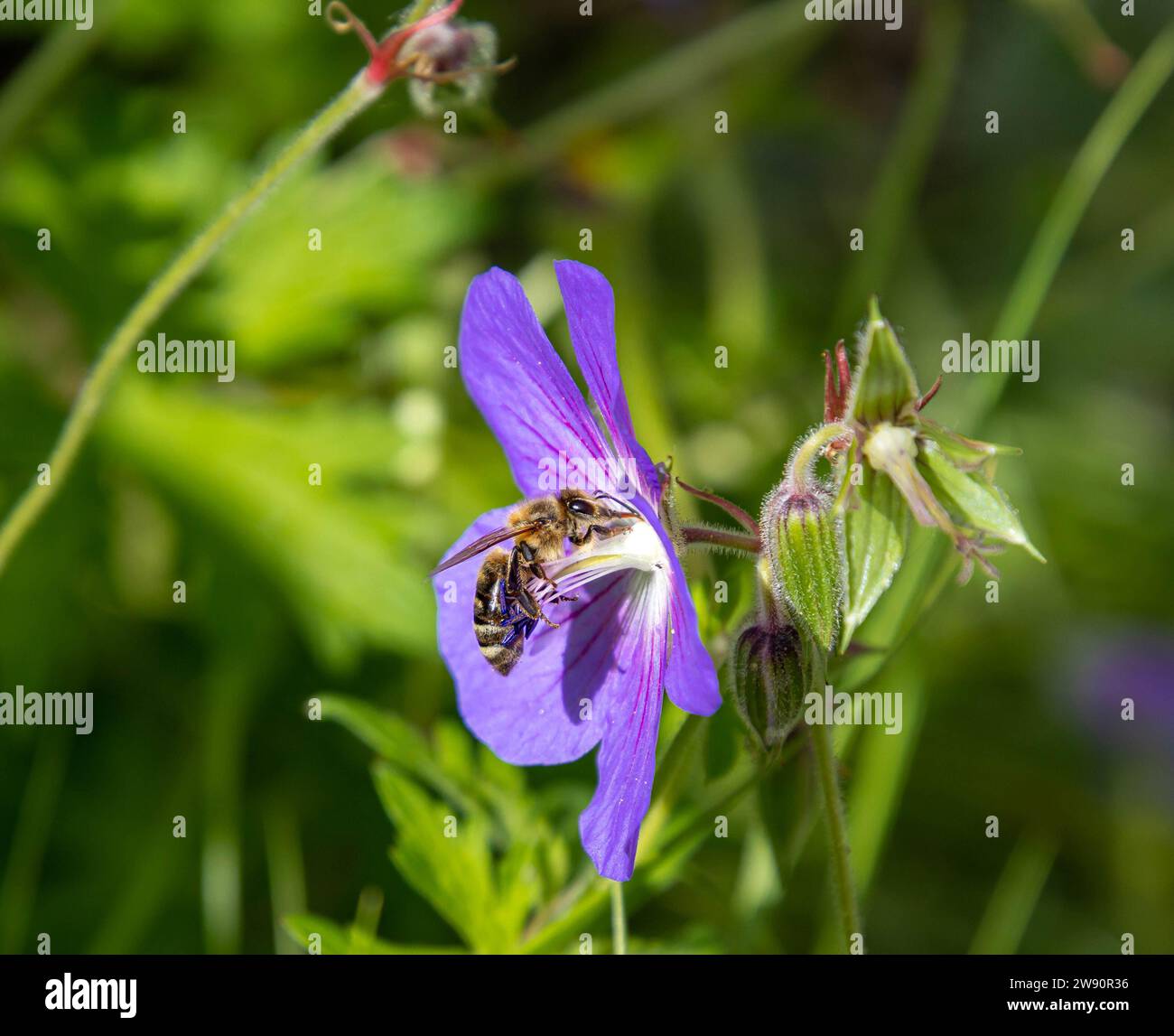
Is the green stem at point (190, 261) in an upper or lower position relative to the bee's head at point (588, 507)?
upper

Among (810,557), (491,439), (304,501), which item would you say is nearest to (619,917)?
(810,557)

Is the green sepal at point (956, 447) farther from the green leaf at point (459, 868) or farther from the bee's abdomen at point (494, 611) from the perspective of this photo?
the green leaf at point (459, 868)

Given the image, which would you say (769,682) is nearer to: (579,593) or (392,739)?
(579,593)

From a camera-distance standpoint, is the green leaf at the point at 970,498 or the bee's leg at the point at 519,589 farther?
the bee's leg at the point at 519,589

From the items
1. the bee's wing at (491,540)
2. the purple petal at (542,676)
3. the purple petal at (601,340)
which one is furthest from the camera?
the purple petal at (542,676)

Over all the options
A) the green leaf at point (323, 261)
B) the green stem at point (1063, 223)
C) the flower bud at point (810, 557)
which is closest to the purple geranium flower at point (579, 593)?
the flower bud at point (810, 557)

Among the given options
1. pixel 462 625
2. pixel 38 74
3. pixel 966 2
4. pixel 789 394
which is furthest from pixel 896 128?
pixel 462 625
